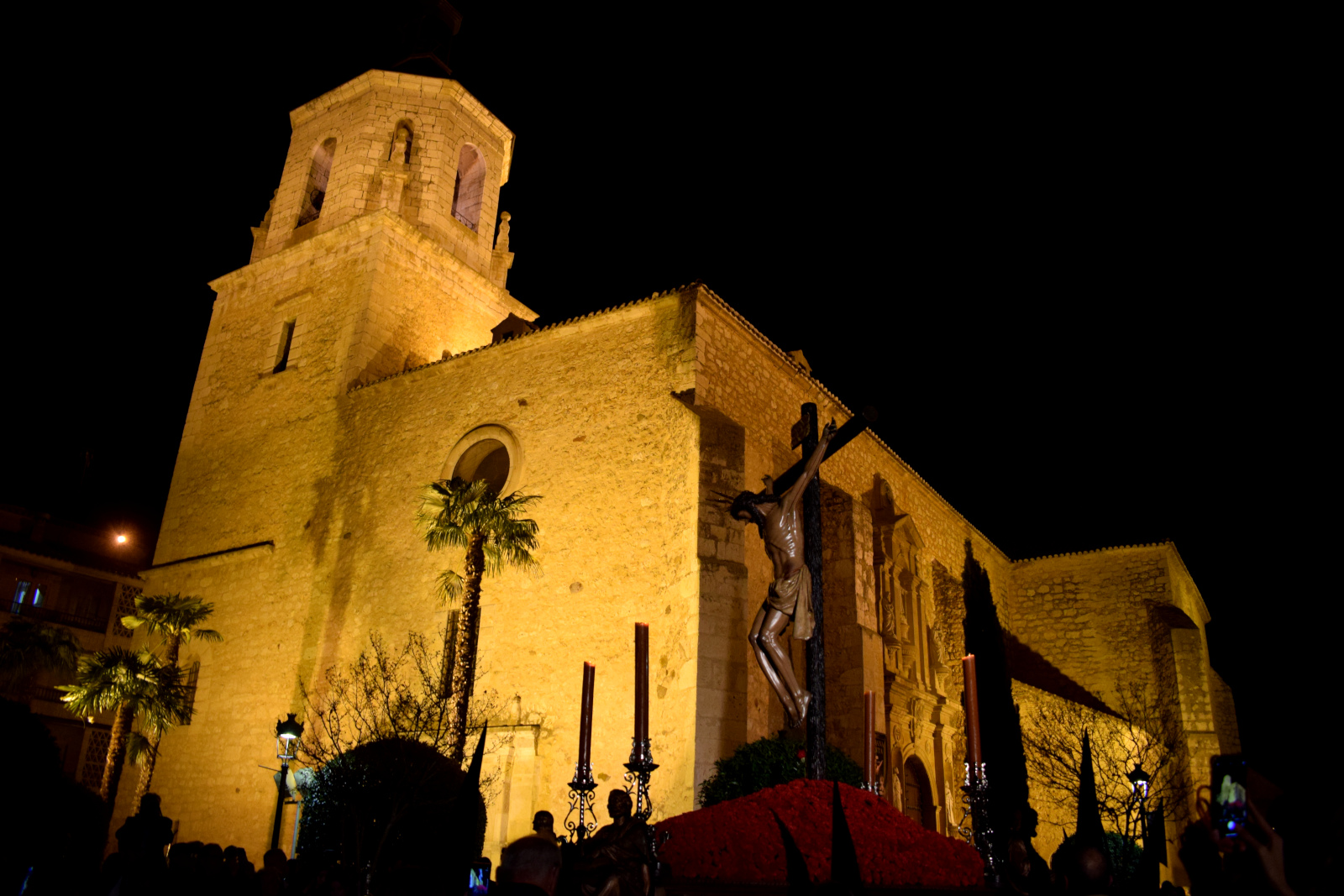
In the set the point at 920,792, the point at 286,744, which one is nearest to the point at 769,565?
the point at 920,792

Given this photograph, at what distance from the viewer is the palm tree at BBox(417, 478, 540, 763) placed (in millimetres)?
13391

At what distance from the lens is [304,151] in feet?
76.6

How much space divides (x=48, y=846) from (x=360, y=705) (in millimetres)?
13556

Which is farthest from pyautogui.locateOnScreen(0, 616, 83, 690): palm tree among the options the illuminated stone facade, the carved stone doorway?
the carved stone doorway

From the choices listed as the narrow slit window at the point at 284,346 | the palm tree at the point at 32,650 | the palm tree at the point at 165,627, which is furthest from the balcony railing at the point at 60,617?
the narrow slit window at the point at 284,346

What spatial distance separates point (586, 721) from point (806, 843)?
6.23ft

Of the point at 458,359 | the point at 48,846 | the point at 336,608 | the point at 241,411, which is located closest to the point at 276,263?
the point at 241,411

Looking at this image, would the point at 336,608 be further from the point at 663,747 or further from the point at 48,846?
the point at 48,846

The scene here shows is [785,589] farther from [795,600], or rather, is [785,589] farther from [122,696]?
[122,696]

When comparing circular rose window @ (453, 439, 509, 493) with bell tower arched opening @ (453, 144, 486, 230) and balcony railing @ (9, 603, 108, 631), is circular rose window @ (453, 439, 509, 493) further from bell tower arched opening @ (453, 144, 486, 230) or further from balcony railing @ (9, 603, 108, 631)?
balcony railing @ (9, 603, 108, 631)

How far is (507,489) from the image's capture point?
16.0 meters

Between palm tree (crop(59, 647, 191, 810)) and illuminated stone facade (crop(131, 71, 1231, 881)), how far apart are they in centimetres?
69

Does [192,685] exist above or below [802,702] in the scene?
above

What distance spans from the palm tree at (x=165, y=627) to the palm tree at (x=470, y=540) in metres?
6.58
